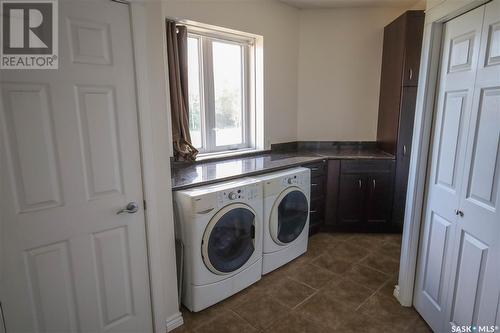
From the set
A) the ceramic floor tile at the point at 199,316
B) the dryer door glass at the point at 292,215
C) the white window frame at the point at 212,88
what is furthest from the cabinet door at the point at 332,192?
the ceramic floor tile at the point at 199,316

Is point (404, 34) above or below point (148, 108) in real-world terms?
above

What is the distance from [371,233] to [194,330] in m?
2.29

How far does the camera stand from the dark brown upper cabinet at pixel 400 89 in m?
2.88

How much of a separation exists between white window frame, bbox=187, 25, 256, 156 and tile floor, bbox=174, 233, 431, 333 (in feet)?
4.75

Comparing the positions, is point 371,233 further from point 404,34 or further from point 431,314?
point 404,34

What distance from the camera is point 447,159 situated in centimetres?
171

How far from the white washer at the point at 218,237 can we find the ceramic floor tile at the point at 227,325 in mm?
143

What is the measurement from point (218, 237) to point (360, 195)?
1869 mm

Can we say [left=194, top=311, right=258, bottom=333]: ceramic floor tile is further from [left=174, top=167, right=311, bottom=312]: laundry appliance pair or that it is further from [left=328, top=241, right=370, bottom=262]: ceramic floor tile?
[left=328, top=241, right=370, bottom=262]: ceramic floor tile

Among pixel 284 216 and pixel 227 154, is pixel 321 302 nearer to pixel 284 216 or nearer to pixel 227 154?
pixel 284 216

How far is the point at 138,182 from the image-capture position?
1642 millimetres

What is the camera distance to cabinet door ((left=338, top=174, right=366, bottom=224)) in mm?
3186

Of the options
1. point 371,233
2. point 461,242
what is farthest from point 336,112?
point 461,242

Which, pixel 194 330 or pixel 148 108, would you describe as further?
pixel 194 330
